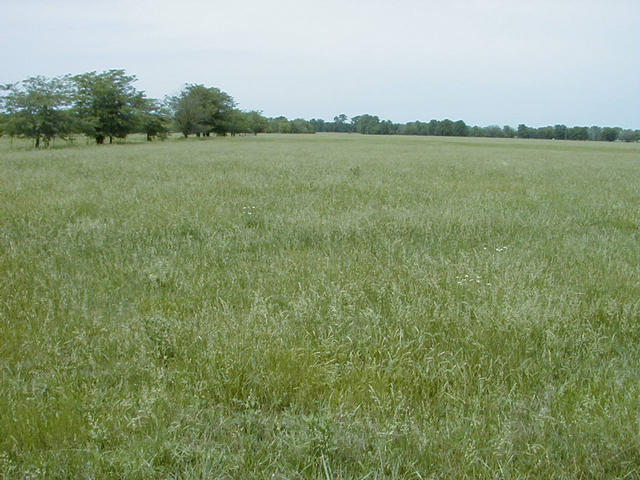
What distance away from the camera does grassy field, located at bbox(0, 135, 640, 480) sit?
7.38ft

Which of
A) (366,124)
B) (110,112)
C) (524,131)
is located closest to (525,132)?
(524,131)

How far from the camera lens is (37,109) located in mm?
35969

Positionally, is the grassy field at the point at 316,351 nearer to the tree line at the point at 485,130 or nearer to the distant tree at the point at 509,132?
the tree line at the point at 485,130

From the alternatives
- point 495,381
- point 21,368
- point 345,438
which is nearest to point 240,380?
point 345,438

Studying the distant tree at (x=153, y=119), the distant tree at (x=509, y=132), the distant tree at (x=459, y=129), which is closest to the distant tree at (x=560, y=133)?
the distant tree at (x=509, y=132)

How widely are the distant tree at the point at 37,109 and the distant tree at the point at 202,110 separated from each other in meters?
36.1

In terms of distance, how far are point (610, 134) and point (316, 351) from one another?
412 feet

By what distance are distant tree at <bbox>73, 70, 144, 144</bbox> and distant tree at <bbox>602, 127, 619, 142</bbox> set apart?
4238 inches

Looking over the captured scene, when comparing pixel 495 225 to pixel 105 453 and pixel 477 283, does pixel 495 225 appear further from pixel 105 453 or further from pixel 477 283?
pixel 105 453

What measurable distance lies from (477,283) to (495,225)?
3.21 m

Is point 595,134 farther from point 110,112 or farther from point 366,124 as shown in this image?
point 110,112

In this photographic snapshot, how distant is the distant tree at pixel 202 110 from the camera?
73.4 metres

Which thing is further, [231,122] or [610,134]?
[610,134]

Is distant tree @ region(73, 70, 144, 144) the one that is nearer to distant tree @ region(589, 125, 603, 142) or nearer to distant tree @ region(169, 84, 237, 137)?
distant tree @ region(169, 84, 237, 137)
